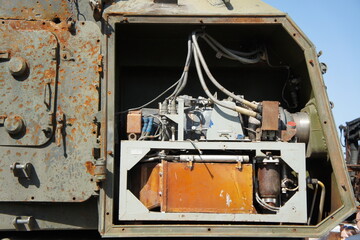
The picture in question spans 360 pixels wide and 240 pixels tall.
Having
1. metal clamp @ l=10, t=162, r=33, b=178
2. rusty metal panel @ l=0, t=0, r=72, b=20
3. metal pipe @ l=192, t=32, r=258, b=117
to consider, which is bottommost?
metal clamp @ l=10, t=162, r=33, b=178

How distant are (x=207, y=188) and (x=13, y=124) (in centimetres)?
170

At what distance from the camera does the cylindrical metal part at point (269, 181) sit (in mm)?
3473

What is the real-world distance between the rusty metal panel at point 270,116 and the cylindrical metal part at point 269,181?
→ 32cm

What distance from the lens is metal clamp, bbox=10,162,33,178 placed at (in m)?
3.27

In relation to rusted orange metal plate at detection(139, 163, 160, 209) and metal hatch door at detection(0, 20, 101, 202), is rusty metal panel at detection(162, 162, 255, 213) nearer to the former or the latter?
rusted orange metal plate at detection(139, 163, 160, 209)

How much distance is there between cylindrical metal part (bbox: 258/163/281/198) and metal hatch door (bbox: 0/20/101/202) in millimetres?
1450

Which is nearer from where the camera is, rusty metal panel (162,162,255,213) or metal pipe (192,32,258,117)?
rusty metal panel (162,162,255,213)

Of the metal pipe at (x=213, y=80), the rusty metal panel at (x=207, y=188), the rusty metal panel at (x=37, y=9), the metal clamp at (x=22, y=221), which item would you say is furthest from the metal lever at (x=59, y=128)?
the metal pipe at (x=213, y=80)

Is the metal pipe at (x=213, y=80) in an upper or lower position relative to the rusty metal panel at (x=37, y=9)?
lower

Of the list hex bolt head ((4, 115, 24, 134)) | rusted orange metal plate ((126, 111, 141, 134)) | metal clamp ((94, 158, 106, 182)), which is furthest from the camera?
rusted orange metal plate ((126, 111, 141, 134))

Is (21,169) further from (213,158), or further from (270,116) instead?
(270,116)

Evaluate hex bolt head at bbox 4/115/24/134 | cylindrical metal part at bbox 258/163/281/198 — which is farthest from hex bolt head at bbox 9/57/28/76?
cylindrical metal part at bbox 258/163/281/198

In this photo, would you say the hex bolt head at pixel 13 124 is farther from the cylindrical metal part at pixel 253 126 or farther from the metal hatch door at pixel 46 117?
the cylindrical metal part at pixel 253 126

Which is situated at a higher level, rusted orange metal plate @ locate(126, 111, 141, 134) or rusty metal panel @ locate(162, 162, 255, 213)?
rusted orange metal plate @ locate(126, 111, 141, 134)
